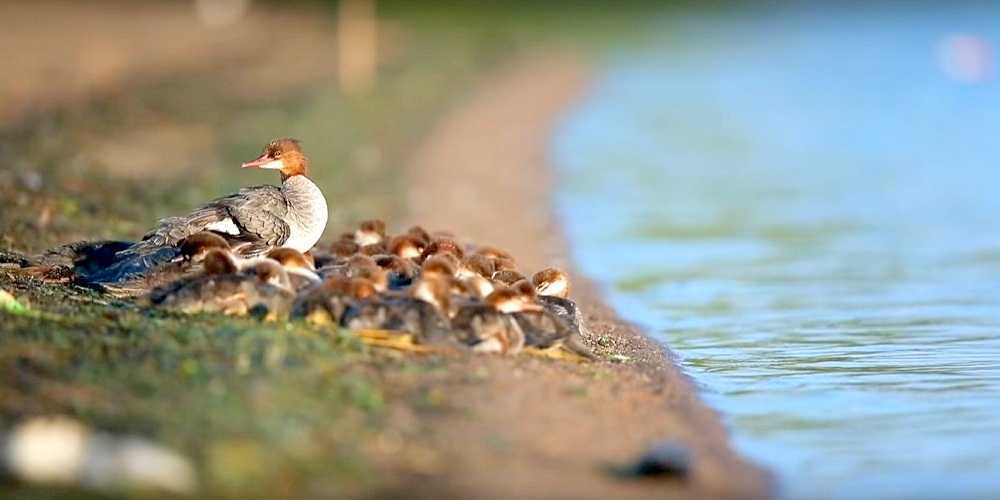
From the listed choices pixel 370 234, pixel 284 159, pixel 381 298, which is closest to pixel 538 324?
pixel 381 298

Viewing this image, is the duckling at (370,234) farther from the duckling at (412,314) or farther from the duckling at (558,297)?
the duckling at (412,314)

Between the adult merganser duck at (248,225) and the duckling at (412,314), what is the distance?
65.0 inches

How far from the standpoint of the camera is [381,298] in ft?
31.4

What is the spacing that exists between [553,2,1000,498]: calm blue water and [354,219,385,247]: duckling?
6.93 ft

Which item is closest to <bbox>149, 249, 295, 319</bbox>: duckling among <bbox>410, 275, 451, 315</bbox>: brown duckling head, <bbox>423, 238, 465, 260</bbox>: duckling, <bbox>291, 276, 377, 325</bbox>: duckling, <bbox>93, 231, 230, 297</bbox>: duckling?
<bbox>291, 276, 377, 325</bbox>: duckling

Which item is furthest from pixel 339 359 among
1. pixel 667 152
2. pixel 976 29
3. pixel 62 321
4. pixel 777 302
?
pixel 976 29

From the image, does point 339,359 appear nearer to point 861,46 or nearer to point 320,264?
point 320,264

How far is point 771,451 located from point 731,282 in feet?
20.4

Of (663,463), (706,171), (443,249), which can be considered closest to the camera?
(663,463)

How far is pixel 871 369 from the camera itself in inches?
414

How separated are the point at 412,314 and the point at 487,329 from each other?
0.46 metres

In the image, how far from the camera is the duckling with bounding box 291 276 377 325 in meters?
9.54

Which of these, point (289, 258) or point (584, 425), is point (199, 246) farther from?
point (584, 425)

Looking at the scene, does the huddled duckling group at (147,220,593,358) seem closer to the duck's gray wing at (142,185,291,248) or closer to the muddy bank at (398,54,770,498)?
the muddy bank at (398,54,770,498)
